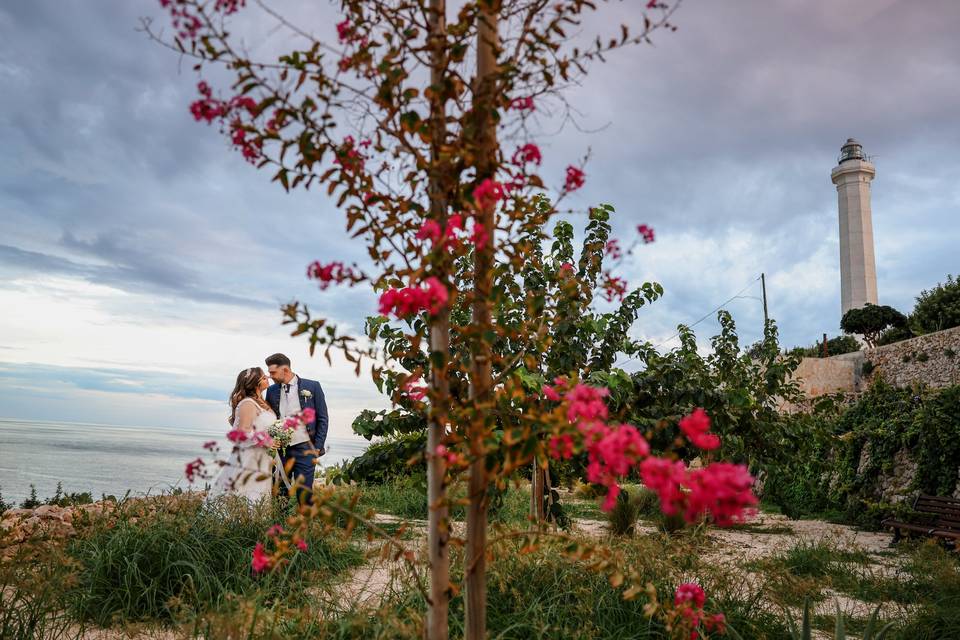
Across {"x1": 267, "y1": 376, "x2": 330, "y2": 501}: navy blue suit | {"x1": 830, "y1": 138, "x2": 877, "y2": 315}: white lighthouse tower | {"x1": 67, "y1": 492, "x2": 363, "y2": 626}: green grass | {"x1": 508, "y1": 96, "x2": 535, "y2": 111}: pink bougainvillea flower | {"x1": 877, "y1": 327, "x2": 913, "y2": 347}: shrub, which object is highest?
{"x1": 830, "y1": 138, "x2": 877, "y2": 315}: white lighthouse tower

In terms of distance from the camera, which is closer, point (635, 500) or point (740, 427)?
point (740, 427)

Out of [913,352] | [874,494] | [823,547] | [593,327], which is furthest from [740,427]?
[913,352]

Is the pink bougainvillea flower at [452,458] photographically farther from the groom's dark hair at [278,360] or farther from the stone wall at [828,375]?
the stone wall at [828,375]

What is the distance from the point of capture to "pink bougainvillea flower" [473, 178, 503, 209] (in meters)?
1.96

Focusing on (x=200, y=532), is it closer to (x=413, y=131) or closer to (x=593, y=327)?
(x=593, y=327)

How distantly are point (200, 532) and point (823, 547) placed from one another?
5.70 metres

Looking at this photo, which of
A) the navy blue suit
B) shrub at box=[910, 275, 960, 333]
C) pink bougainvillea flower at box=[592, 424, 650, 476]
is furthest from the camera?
shrub at box=[910, 275, 960, 333]

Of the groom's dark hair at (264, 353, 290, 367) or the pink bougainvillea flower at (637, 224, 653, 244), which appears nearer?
the pink bougainvillea flower at (637, 224, 653, 244)

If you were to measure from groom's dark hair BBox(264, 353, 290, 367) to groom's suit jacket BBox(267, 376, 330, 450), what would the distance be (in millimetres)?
254

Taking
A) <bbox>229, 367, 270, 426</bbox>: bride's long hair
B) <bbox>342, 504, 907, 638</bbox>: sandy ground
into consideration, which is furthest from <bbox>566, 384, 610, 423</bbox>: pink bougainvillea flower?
<bbox>229, 367, 270, 426</bbox>: bride's long hair

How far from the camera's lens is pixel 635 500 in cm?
862

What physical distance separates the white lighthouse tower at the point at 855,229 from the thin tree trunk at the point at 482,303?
1453 inches

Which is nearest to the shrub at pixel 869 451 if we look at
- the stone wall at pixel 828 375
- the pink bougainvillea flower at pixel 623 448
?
the stone wall at pixel 828 375

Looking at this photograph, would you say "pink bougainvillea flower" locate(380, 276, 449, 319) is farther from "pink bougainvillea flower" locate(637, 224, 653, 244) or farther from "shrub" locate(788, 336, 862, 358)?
"shrub" locate(788, 336, 862, 358)
